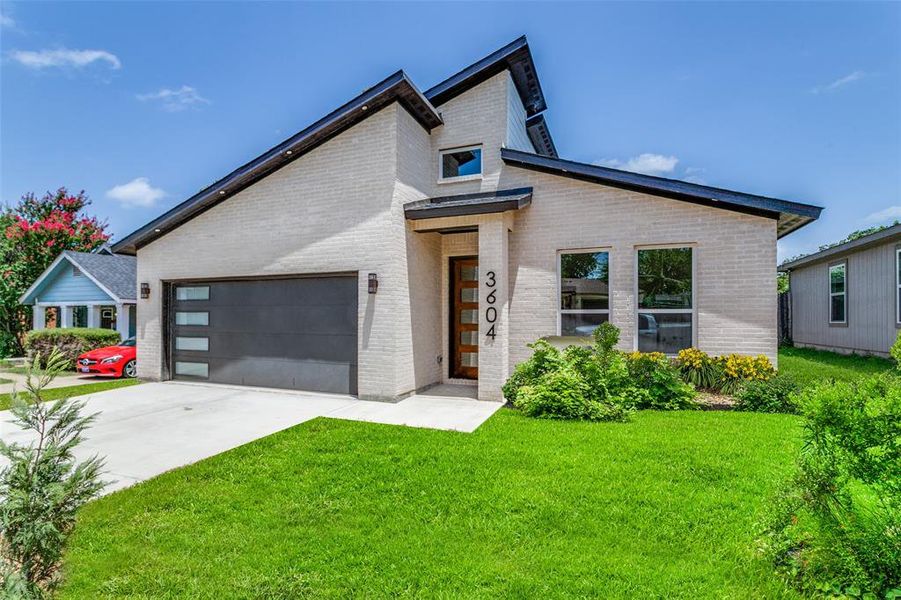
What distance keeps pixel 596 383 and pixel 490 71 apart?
23.7ft

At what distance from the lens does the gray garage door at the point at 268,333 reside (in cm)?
860

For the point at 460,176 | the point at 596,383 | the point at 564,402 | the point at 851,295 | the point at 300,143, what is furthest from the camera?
the point at 851,295

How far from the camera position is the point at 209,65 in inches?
421

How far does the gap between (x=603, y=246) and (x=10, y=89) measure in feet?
36.7

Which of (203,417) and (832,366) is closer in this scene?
(203,417)

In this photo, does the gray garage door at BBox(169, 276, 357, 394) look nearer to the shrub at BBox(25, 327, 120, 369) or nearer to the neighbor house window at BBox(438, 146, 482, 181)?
the neighbor house window at BBox(438, 146, 482, 181)

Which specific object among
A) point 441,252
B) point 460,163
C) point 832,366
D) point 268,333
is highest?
point 460,163

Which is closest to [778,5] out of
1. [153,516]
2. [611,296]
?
[611,296]

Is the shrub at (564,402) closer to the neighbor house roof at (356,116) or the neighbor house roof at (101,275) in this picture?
the neighbor house roof at (356,116)

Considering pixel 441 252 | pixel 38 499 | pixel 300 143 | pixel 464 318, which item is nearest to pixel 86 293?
pixel 300 143

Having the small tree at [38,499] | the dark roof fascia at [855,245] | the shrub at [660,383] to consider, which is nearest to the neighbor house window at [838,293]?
the dark roof fascia at [855,245]

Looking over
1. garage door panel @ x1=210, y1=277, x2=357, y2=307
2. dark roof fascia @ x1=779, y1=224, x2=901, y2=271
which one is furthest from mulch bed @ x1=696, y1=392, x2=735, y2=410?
dark roof fascia @ x1=779, y1=224, x2=901, y2=271

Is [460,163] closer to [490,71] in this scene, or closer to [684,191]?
[490,71]

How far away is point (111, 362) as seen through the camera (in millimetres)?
11414
